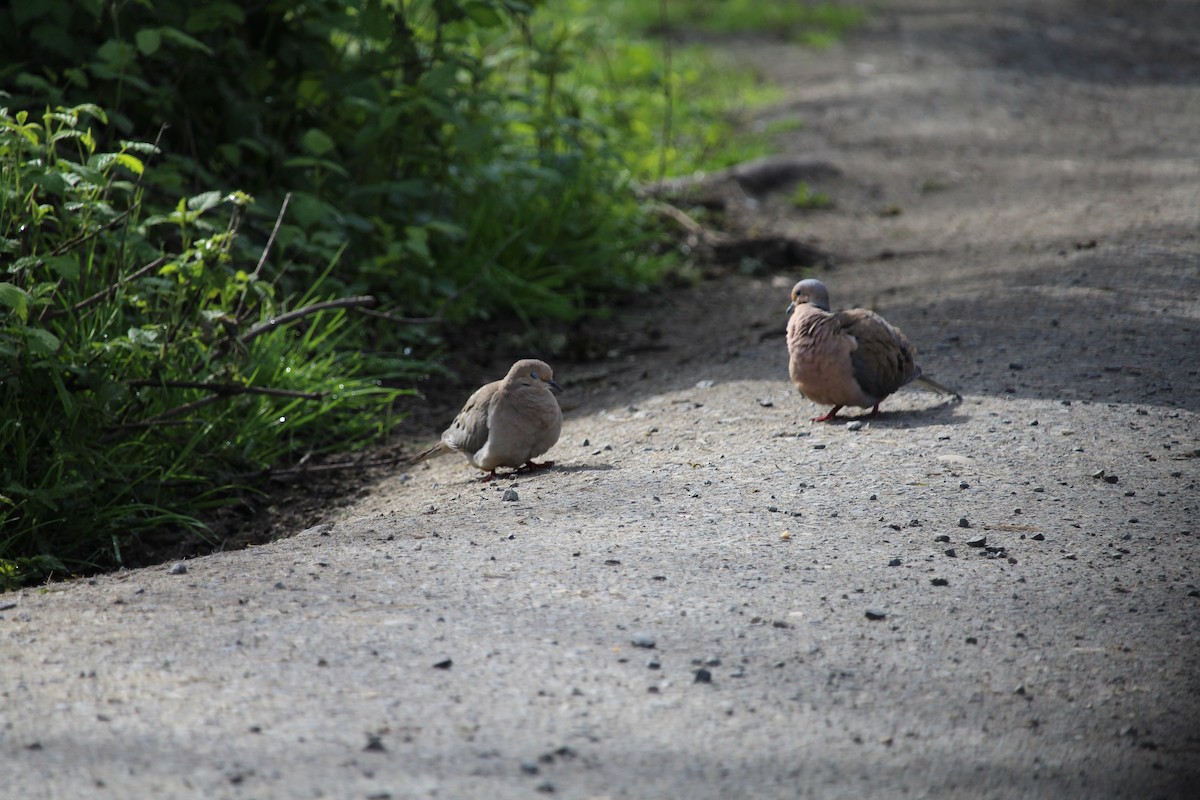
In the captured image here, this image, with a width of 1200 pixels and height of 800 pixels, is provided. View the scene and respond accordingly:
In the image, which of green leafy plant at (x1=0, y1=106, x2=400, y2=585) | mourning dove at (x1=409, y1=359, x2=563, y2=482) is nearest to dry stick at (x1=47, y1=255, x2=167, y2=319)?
green leafy plant at (x1=0, y1=106, x2=400, y2=585)

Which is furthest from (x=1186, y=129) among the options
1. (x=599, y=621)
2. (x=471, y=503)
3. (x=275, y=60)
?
(x=599, y=621)

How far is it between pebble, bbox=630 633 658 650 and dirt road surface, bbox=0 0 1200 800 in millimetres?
34

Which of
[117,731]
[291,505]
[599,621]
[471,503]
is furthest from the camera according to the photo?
[291,505]

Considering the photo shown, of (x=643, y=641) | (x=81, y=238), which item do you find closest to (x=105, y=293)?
(x=81, y=238)

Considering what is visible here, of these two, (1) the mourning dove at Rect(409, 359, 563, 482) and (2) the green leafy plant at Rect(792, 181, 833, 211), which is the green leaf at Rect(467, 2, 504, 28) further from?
(2) the green leafy plant at Rect(792, 181, 833, 211)

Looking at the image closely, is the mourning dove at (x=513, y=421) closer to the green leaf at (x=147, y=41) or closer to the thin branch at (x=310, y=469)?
the thin branch at (x=310, y=469)

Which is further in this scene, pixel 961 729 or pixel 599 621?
pixel 599 621

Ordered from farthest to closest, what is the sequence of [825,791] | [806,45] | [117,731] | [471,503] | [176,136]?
[806,45] < [176,136] < [471,503] < [117,731] < [825,791]

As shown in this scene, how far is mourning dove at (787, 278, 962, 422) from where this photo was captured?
4566 mm

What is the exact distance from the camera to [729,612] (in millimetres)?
3217

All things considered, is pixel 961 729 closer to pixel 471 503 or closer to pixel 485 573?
pixel 485 573

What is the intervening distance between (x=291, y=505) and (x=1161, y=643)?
3235mm

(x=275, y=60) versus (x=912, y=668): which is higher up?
(x=275, y=60)

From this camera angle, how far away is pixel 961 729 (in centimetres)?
269
